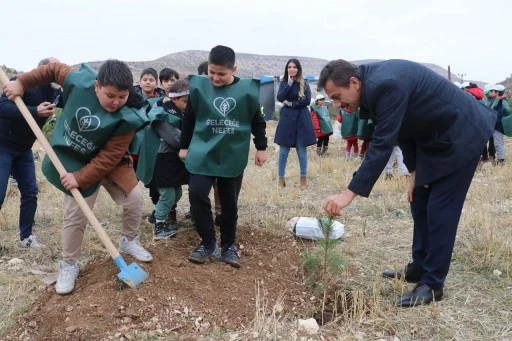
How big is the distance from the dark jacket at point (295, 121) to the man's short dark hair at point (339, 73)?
3989 mm

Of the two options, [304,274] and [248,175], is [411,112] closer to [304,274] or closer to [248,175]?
[304,274]

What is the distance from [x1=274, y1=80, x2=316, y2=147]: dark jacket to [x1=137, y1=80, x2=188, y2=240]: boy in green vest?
2609 mm

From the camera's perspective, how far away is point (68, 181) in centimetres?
294

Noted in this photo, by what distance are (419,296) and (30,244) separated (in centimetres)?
318

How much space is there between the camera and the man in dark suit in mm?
2490

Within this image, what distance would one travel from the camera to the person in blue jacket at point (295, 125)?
6484 millimetres

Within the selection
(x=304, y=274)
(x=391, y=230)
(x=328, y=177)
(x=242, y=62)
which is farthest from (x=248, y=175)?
(x=242, y=62)

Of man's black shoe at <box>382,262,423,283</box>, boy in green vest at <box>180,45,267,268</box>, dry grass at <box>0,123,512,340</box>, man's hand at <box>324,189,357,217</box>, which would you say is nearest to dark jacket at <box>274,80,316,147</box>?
dry grass at <box>0,123,512,340</box>

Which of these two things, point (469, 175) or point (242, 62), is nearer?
point (469, 175)

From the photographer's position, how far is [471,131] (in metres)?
2.72

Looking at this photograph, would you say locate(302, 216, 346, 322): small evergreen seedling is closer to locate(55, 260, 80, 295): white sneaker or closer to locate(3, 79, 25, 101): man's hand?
locate(55, 260, 80, 295): white sneaker

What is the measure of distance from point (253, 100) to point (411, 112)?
115cm

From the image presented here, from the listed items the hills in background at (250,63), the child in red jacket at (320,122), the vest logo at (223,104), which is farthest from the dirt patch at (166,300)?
the hills in background at (250,63)

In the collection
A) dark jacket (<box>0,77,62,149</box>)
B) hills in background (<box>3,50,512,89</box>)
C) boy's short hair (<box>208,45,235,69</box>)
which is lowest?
hills in background (<box>3,50,512,89</box>)
